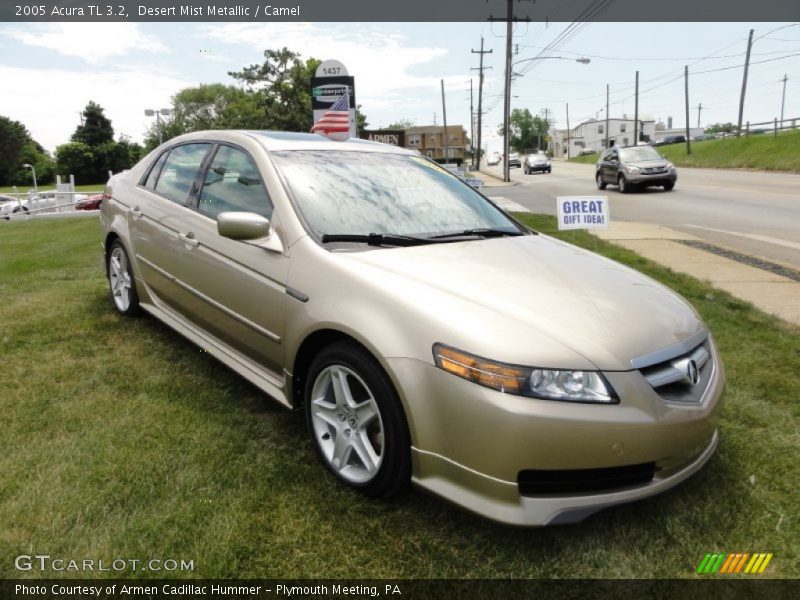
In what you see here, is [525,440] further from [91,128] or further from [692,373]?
[91,128]

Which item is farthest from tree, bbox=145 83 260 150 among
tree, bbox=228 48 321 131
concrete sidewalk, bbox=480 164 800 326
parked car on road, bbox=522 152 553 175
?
concrete sidewalk, bbox=480 164 800 326

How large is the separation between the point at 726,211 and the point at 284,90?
44333 millimetres

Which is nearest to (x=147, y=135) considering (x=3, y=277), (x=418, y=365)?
(x=3, y=277)

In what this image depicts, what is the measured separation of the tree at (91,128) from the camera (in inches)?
2842

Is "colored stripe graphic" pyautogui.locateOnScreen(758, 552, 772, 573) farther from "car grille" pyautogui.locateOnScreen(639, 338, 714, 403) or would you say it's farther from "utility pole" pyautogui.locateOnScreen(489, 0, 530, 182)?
"utility pole" pyautogui.locateOnScreen(489, 0, 530, 182)

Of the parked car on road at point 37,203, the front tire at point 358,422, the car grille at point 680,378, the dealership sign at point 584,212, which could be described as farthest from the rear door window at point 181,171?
the parked car on road at point 37,203

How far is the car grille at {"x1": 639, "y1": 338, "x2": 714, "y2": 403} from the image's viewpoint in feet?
7.38

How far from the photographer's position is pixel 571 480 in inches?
84.0

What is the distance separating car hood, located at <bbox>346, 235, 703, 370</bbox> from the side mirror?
49cm

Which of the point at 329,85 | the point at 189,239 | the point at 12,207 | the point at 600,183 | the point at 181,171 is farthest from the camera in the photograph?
the point at 12,207

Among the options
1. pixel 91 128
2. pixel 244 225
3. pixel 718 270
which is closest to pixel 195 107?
pixel 91 128

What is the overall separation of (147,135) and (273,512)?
108 metres

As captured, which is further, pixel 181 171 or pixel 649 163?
pixel 649 163

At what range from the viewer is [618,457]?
6.93 ft
